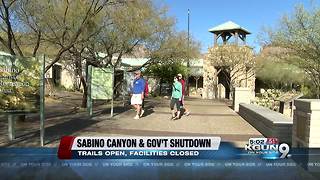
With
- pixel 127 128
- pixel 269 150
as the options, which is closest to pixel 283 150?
pixel 269 150

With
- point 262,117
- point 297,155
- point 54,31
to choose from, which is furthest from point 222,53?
point 297,155

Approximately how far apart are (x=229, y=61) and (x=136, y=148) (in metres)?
36.5

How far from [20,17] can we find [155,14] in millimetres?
9195

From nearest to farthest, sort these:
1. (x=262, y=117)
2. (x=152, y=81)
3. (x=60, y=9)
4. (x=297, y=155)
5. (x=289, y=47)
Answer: (x=297, y=155) < (x=262, y=117) < (x=60, y=9) < (x=289, y=47) < (x=152, y=81)

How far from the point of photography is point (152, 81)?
4122cm

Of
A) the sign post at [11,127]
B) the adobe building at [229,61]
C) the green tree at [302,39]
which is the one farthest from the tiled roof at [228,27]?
the sign post at [11,127]

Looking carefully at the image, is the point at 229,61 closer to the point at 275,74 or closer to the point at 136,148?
the point at 275,74

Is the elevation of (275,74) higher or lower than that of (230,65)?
lower

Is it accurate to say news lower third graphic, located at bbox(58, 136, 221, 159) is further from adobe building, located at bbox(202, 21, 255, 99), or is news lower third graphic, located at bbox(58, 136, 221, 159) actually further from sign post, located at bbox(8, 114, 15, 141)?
adobe building, located at bbox(202, 21, 255, 99)

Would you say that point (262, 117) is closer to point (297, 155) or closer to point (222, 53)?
point (297, 155)

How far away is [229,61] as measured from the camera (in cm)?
4188

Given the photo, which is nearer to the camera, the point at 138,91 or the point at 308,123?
the point at 308,123

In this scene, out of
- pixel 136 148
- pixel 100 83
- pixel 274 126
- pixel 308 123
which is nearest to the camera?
pixel 136 148

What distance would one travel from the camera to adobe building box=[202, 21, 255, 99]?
4178 cm
